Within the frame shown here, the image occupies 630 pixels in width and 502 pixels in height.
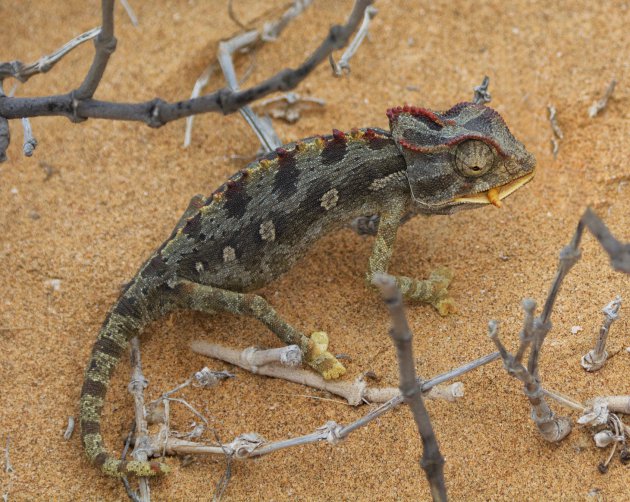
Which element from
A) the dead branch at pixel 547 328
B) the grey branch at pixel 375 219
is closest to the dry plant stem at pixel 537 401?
the dead branch at pixel 547 328

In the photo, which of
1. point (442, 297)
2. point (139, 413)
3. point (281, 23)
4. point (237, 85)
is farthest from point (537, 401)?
point (281, 23)

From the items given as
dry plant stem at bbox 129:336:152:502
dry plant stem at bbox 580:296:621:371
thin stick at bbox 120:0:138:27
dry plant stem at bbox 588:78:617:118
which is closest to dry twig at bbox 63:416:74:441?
dry plant stem at bbox 129:336:152:502

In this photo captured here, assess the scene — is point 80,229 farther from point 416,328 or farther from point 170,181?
point 416,328

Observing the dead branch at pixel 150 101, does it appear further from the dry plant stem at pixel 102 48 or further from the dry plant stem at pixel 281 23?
the dry plant stem at pixel 281 23

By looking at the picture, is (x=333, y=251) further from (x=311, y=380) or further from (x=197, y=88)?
(x=197, y=88)

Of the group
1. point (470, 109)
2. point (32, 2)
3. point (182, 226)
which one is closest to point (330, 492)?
point (182, 226)

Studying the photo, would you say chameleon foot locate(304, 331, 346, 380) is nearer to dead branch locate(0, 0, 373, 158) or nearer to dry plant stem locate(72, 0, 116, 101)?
dead branch locate(0, 0, 373, 158)
